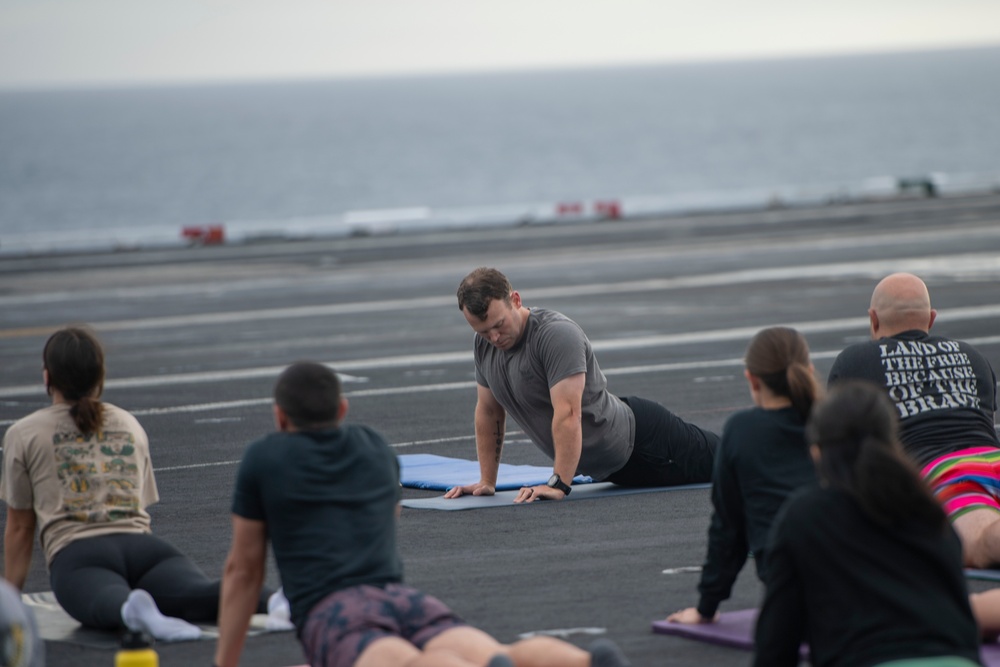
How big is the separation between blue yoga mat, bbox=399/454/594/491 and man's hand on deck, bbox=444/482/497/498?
0.27 metres

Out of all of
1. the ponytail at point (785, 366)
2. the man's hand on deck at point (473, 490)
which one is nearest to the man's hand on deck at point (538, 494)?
the man's hand on deck at point (473, 490)

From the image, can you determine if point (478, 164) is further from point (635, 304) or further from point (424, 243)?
point (635, 304)

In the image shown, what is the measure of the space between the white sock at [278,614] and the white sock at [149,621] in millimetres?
293

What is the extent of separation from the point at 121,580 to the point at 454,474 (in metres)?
3.94

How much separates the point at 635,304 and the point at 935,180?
111ft

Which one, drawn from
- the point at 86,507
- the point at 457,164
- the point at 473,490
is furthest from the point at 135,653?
the point at 457,164

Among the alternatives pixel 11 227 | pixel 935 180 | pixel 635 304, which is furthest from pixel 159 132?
pixel 635 304

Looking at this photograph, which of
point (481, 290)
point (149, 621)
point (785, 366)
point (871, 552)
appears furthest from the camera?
point (481, 290)

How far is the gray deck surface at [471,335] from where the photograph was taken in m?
7.45

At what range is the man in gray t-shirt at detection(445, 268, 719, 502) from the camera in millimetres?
8742

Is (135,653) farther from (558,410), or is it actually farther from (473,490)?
(473,490)

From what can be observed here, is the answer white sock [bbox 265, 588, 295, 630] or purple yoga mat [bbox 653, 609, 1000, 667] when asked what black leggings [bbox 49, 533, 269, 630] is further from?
purple yoga mat [bbox 653, 609, 1000, 667]

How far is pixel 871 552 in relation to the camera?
4371 mm

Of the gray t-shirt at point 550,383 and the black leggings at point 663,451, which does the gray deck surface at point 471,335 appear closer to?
the black leggings at point 663,451
